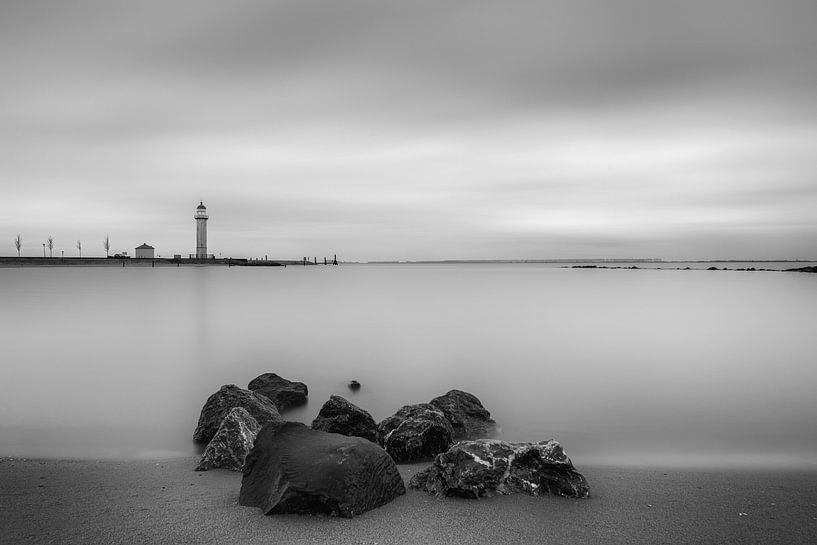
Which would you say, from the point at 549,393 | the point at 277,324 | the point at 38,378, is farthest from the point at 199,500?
the point at 277,324

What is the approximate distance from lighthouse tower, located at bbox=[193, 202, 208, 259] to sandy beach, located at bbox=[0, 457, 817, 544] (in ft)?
446

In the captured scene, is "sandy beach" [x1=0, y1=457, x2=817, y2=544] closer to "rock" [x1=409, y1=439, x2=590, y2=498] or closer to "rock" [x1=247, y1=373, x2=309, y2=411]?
"rock" [x1=409, y1=439, x2=590, y2=498]

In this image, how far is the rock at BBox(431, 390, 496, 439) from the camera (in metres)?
7.70

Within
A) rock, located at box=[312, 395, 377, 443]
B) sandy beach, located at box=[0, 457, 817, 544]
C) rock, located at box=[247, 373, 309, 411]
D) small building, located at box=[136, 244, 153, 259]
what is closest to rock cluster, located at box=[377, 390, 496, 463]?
rock, located at box=[312, 395, 377, 443]

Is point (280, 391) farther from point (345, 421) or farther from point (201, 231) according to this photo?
point (201, 231)

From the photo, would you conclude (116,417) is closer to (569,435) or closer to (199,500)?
→ (199,500)

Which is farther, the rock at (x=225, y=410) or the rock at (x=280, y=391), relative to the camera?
the rock at (x=280, y=391)

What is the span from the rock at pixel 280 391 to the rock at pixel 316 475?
165 inches

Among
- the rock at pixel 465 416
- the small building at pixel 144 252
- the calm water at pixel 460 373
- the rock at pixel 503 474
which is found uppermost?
the small building at pixel 144 252

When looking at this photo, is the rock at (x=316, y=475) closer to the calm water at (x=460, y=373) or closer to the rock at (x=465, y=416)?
the rock at (x=465, y=416)

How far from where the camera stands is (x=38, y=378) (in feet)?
38.5

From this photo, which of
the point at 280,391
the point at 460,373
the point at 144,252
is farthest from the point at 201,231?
the point at 280,391

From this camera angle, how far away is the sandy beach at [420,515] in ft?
13.3

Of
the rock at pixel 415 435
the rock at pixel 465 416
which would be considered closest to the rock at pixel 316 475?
the rock at pixel 415 435
